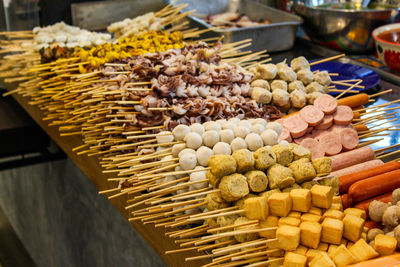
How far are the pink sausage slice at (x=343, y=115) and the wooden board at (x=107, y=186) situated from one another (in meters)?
1.24

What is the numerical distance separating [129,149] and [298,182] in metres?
1.03

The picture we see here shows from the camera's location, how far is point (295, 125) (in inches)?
103

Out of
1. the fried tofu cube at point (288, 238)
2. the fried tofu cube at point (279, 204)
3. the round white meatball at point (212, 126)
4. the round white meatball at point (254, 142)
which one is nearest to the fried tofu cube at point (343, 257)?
the fried tofu cube at point (288, 238)

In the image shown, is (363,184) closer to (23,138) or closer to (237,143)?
(237,143)

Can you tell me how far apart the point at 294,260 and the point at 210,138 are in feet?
2.71

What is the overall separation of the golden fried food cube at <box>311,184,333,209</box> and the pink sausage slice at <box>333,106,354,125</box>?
94 cm

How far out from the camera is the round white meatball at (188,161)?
216 cm

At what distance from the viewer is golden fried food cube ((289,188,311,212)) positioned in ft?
5.90

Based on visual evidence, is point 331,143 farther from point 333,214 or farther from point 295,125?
point 333,214

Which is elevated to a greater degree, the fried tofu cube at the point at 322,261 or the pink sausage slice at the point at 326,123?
the pink sausage slice at the point at 326,123

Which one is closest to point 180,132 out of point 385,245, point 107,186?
point 107,186

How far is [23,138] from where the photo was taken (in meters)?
4.14

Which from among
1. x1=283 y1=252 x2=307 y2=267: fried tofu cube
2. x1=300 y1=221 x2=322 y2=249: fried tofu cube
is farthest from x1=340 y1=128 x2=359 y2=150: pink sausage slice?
x1=283 y1=252 x2=307 y2=267: fried tofu cube

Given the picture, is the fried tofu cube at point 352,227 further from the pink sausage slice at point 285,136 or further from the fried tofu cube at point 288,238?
the pink sausage slice at point 285,136
